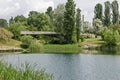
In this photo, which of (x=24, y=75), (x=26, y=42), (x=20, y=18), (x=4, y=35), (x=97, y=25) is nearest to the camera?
(x=24, y=75)

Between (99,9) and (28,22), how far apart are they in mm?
25803

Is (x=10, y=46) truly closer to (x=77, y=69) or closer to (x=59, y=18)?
(x=59, y=18)

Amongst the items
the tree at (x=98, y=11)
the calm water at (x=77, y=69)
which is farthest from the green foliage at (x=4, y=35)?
the tree at (x=98, y=11)

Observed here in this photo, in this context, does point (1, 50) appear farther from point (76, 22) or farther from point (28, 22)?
point (28, 22)

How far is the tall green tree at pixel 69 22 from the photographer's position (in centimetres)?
9338

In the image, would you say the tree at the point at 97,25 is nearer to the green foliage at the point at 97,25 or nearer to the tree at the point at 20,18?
the green foliage at the point at 97,25

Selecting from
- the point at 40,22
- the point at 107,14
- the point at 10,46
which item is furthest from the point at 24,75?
the point at 107,14

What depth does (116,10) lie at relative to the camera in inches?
4857

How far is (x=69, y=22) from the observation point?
93.9 m

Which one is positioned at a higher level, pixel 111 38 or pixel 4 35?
pixel 4 35

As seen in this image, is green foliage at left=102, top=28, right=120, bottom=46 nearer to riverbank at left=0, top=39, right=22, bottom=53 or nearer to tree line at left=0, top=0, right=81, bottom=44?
tree line at left=0, top=0, right=81, bottom=44

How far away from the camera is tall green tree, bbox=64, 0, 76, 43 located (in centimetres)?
9338

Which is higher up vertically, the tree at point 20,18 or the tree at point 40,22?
the tree at point 20,18

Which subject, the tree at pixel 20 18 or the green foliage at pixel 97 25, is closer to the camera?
the green foliage at pixel 97 25
